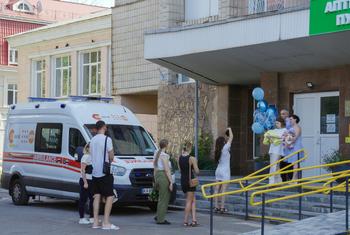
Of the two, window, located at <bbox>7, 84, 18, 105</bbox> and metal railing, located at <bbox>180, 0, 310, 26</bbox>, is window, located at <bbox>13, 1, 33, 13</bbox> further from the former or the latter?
metal railing, located at <bbox>180, 0, 310, 26</bbox>

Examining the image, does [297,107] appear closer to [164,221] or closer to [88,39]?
[164,221]

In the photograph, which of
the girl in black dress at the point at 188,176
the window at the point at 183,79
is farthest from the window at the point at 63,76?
the girl in black dress at the point at 188,176

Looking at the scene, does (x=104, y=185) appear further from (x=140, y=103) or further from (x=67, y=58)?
(x=67, y=58)

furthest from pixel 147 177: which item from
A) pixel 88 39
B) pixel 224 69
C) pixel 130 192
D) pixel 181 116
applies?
pixel 88 39

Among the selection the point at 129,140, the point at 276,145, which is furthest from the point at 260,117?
the point at 129,140

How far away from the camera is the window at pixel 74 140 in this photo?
16766 millimetres

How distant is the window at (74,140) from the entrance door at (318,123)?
6386 millimetres

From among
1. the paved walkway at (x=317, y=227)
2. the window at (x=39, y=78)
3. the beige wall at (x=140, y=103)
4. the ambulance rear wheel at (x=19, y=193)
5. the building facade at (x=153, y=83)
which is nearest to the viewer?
the paved walkway at (x=317, y=227)

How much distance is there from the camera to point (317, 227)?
1184 centimetres

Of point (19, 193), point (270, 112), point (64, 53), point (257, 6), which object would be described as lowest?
point (19, 193)

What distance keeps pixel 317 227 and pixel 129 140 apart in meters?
6.47

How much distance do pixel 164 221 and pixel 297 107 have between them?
273 inches

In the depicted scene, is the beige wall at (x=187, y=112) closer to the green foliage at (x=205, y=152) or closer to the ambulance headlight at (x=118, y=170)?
the green foliage at (x=205, y=152)

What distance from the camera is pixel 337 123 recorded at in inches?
757
